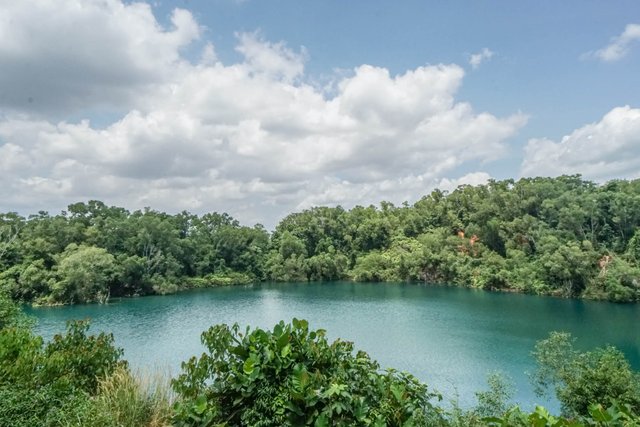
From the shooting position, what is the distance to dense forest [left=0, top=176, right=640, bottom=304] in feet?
108

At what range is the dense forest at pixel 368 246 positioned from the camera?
3284 cm

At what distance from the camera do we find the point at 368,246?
54938 millimetres

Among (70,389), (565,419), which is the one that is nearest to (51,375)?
(70,389)

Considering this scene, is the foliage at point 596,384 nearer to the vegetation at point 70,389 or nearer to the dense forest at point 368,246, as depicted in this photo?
the vegetation at point 70,389

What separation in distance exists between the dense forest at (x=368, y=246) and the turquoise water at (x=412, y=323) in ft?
9.31

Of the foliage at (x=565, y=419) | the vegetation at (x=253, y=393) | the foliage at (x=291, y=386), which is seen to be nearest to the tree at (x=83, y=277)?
the vegetation at (x=253, y=393)

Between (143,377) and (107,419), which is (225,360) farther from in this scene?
(143,377)

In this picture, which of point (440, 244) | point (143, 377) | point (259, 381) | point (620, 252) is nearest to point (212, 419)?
point (259, 381)

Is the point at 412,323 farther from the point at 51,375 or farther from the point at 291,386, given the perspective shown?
the point at 291,386

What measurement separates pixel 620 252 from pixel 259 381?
39.1 meters

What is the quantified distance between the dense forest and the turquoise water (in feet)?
9.31

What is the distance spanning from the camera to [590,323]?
23609mm

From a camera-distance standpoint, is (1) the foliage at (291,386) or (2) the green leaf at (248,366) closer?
(1) the foliage at (291,386)

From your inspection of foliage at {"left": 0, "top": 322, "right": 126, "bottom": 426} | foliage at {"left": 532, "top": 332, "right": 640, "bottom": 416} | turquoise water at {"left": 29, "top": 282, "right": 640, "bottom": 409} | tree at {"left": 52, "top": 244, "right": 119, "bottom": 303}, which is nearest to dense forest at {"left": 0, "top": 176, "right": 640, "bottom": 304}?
tree at {"left": 52, "top": 244, "right": 119, "bottom": 303}
